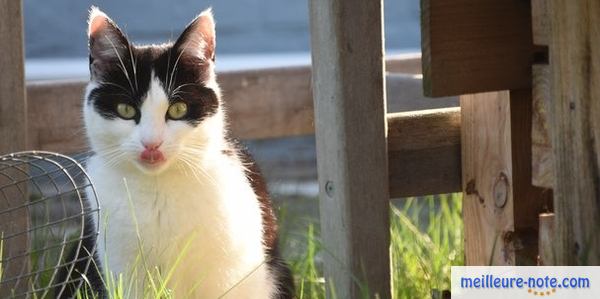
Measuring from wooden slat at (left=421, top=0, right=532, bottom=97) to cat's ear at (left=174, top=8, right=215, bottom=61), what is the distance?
0.63 metres

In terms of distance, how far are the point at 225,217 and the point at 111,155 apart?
31 centimetres

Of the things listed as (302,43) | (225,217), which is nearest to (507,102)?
(225,217)

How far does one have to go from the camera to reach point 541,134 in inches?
83.8

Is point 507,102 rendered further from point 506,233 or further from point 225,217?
point 225,217

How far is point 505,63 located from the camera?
2229 mm

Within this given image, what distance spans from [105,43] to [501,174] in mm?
994

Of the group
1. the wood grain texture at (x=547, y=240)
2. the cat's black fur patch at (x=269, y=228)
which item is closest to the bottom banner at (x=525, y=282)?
the wood grain texture at (x=547, y=240)

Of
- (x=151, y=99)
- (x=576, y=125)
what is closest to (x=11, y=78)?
(x=151, y=99)

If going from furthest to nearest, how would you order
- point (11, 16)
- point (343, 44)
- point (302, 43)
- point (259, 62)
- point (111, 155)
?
1. point (302, 43)
2. point (259, 62)
3. point (11, 16)
4. point (111, 155)
5. point (343, 44)

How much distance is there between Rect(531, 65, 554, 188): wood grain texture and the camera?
2.08 meters

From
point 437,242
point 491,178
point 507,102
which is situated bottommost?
point 437,242

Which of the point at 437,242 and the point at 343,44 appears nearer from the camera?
the point at 343,44

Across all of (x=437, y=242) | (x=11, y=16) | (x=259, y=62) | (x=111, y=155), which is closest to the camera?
(x=111, y=155)

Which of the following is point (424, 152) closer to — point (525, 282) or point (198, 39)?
point (525, 282)
